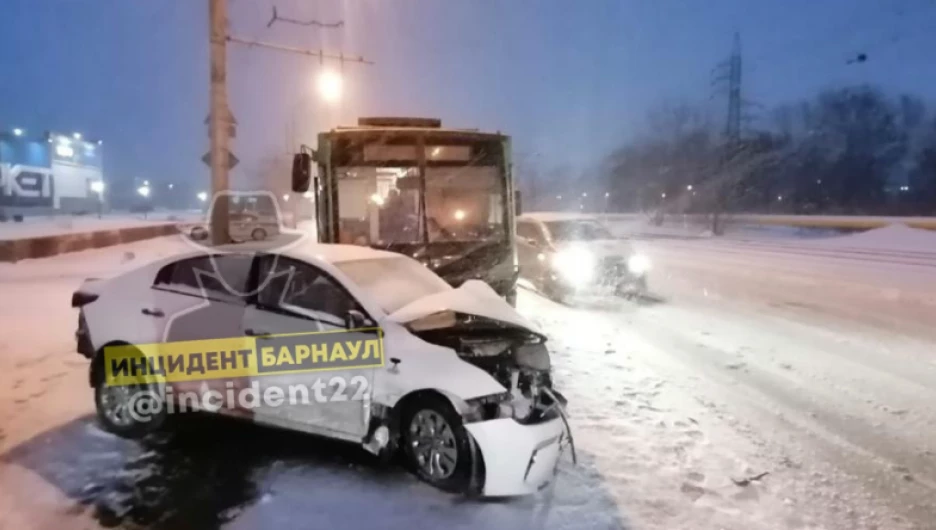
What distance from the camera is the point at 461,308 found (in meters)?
5.85

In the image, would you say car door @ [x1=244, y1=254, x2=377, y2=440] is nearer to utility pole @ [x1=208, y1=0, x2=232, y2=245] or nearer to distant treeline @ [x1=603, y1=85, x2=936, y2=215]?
utility pole @ [x1=208, y1=0, x2=232, y2=245]

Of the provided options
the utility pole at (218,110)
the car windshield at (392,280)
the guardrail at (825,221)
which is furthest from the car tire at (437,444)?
the guardrail at (825,221)

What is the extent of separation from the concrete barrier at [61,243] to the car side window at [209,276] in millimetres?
16332

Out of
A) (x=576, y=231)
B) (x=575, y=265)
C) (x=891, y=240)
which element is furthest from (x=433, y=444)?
(x=891, y=240)

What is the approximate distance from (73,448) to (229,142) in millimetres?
9435

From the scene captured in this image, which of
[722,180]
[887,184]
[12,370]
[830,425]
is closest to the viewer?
[830,425]

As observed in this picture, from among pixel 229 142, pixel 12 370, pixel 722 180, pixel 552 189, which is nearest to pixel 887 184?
pixel 722 180

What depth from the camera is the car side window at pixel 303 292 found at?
5.70 meters

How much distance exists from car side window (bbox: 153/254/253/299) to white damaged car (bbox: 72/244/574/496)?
1 centimetres

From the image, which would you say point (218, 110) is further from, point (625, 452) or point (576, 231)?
point (625, 452)

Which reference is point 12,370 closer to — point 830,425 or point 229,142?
point 229,142

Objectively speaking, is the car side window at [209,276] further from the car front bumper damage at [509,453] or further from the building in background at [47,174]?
the building in background at [47,174]

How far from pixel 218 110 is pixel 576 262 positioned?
737 centimetres

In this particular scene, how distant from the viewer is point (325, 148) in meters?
9.80
